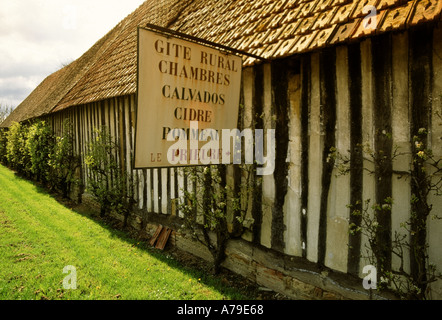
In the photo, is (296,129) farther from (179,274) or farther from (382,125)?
(179,274)

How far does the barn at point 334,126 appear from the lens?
2600 millimetres

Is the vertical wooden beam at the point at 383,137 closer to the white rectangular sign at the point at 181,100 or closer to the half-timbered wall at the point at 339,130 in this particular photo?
the half-timbered wall at the point at 339,130

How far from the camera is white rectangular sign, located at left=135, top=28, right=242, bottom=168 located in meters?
2.59

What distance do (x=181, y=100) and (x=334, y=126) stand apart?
1687 mm

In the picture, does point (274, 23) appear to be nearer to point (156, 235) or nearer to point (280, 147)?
point (280, 147)

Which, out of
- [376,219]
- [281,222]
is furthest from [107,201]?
[376,219]

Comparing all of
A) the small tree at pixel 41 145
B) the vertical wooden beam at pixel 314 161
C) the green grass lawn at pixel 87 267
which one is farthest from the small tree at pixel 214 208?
the small tree at pixel 41 145

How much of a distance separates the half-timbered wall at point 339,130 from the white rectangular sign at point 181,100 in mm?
837

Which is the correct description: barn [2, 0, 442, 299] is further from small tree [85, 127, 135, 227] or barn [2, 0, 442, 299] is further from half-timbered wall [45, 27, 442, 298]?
small tree [85, 127, 135, 227]

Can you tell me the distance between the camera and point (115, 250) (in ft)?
17.4

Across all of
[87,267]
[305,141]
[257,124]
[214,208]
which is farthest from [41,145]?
[305,141]

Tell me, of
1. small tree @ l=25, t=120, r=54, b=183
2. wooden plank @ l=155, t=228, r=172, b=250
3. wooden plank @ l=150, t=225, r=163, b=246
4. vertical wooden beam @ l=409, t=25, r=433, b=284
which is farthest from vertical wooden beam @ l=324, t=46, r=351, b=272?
small tree @ l=25, t=120, r=54, b=183

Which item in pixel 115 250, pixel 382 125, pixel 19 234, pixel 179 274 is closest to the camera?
pixel 382 125

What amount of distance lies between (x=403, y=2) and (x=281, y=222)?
105 inches
